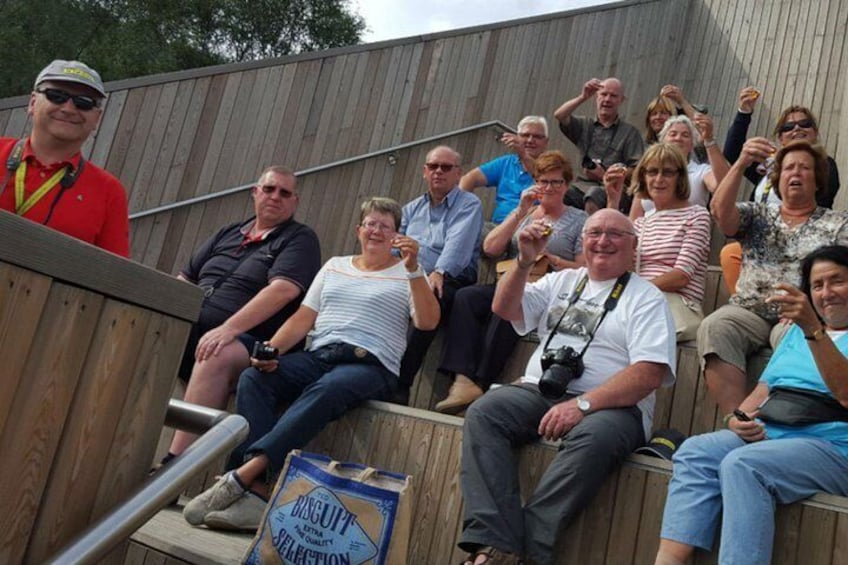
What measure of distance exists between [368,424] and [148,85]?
7.83 ft

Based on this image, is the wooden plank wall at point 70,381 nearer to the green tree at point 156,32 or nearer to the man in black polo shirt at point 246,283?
the man in black polo shirt at point 246,283

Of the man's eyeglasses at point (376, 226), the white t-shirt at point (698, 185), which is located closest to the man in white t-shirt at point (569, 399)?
the man's eyeglasses at point (376, 226)

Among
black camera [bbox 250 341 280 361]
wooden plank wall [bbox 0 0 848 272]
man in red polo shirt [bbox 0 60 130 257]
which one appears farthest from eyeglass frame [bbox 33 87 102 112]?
wooden plank wall [bbox 0 0 848 272]

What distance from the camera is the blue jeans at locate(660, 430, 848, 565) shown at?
2.12 m

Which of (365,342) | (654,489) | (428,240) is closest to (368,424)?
(365,342)

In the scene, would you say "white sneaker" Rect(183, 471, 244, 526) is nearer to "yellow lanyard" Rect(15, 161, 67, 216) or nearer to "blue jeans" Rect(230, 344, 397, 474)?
"blue jeans" Rect(230, 344, 397, 474)

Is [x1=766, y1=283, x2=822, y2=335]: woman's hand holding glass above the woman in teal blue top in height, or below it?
above

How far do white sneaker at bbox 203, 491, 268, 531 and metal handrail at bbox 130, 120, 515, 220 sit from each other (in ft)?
7.58

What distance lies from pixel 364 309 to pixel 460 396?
0.49m

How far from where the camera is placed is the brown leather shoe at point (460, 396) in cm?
338

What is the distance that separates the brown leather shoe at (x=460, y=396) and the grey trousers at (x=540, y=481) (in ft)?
Result: 2.54

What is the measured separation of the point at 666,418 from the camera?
3.20m

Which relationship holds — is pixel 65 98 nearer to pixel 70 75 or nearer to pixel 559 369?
pixel 70 75

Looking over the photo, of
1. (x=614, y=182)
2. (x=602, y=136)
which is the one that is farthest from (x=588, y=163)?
(x=614, y=182)
